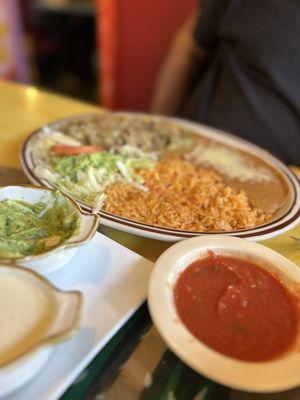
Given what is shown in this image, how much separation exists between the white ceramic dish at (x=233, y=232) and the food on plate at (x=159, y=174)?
0.06 feet

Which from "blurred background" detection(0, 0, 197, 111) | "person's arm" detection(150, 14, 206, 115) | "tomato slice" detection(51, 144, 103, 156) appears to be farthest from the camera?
"blurred background" detection(0, 0, 197, 111)

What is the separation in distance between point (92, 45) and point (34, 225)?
4.89 meters

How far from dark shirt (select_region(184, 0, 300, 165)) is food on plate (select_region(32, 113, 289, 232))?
1.05 feet

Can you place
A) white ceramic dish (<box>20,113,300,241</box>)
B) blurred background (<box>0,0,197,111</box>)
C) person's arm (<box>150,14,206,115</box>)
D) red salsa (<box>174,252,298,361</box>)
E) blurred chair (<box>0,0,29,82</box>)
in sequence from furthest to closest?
blurred chair (<box>0,0,29,82</box>), blurred background (<box>0,0,197,111</box>), person's arm (<box>150,14,206,115</box>), white ceramic dish (<box>20,113,300,241</box>), red salsa (<box>174,252,298,361</box>)

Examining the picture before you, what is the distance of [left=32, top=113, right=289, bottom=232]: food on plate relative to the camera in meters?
1.14

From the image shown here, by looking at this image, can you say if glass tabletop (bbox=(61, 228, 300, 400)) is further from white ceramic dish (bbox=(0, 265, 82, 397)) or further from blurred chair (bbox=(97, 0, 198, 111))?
blurred chair (bbox=(97, 0, 198, 111))

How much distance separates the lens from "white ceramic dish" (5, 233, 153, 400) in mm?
648

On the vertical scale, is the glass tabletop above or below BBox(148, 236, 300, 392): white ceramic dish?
below

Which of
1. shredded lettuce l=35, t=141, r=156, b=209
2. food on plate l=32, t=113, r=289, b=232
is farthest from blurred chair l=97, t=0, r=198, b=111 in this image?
shredded lettuce l=35, t=141, r=156, b=209

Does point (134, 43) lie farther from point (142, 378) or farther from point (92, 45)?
point (142, 378)

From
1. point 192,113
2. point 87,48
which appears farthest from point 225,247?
point 87,48

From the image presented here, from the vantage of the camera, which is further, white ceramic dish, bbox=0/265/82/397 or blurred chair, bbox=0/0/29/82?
blurred chair, bbox=0/0/29/82

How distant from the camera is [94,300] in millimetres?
789

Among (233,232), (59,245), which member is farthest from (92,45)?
(59,245)
